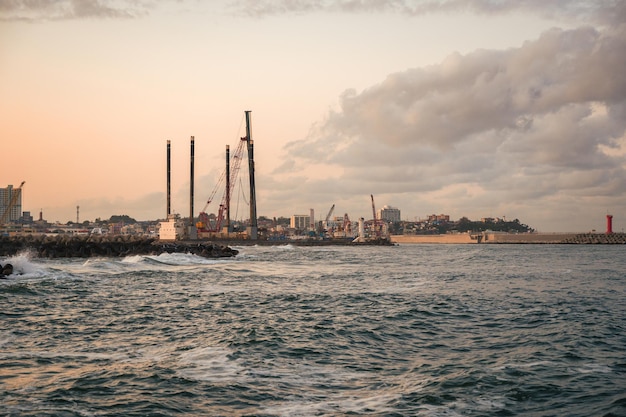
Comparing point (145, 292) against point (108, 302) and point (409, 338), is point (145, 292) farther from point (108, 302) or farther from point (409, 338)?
point (409, 338)

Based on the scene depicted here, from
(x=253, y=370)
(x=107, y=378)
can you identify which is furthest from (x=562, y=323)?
(x=107, y=378)

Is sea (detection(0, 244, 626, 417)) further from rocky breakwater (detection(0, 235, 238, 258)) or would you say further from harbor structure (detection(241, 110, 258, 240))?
harbor structure (detection(241, 110, 258, 240))

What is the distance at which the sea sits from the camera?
1187 cm

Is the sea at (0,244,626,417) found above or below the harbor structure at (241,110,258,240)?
below

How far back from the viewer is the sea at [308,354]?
11.9 meters

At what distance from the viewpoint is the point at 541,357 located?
657 inches

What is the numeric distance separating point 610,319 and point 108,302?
24072 mm

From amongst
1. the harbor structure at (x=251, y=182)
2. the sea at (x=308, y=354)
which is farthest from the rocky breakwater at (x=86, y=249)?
A: the harbor structure at (x=251, y=182)

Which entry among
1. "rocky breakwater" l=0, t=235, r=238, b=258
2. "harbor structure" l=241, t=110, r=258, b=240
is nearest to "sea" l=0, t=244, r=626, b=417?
"rocky breakwater" l=0, t=235, r=238, b=258

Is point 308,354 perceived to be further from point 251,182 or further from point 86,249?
point 251,182

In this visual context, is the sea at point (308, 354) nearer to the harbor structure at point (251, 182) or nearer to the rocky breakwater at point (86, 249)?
the rocky breakwater at point (86, 249)

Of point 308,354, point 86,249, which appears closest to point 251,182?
point 86,249

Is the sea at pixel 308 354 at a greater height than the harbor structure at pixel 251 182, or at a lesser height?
lesser

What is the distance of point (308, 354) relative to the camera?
16938 millimetres
